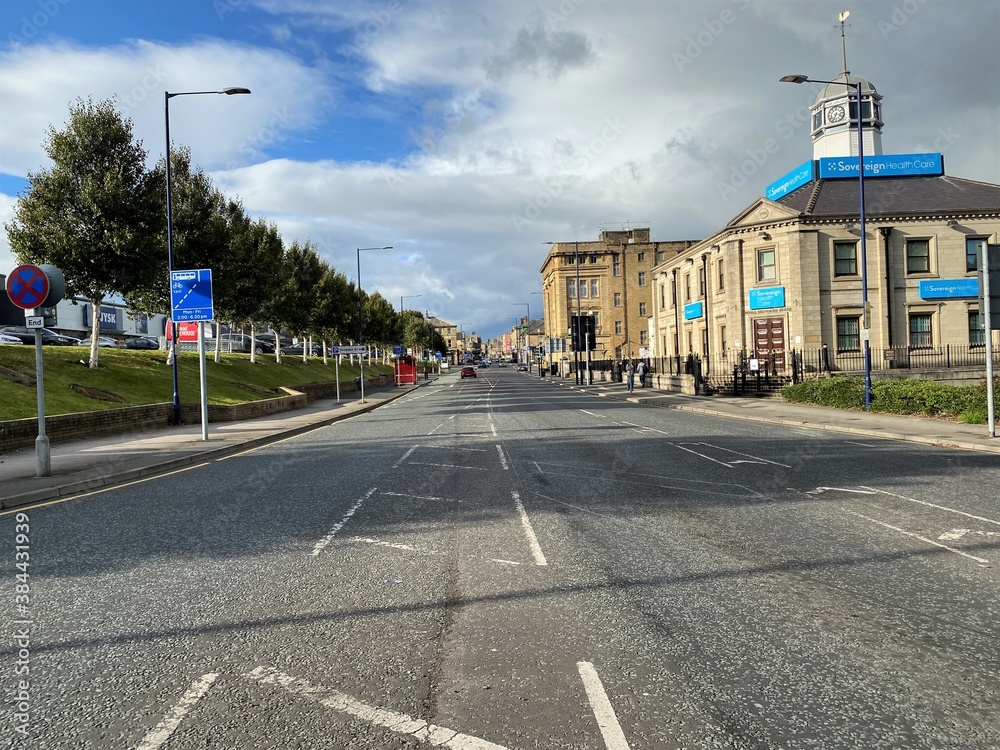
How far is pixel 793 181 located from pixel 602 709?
4704 centimetres

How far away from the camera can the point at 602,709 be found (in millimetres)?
3377

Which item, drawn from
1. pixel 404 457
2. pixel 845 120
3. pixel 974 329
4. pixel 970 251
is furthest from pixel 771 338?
pixel 404 457

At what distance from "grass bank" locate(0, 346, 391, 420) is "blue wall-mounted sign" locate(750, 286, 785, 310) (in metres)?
27.3

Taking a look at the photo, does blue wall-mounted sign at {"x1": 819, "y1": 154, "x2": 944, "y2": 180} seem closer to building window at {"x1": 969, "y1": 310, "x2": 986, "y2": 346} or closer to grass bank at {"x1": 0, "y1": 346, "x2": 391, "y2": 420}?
building window at {"x1": 969, "y1": 310, "x2": 986, "y2": 346}

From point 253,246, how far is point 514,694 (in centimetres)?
4114

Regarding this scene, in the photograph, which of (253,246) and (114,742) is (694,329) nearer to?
(253,246)

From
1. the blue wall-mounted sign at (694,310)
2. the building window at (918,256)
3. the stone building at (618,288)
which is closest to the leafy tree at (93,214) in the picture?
the blue wall-mounted sign at (694,310)

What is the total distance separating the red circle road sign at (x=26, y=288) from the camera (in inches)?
423

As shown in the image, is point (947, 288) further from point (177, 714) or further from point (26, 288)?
point (177, 714)

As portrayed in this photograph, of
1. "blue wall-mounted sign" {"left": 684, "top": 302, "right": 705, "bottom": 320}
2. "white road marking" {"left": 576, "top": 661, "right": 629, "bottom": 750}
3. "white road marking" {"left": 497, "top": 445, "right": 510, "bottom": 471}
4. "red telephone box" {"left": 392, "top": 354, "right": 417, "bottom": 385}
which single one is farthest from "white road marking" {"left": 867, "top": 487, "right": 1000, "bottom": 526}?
"red telephone box" {"left": 392, "top": 354, "right": 417, "bottom": 385}

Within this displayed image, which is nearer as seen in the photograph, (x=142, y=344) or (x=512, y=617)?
(x=512, y=617)

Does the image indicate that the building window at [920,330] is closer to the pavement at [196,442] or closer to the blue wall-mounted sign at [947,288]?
the blue wall-mounted sign at [947,288]

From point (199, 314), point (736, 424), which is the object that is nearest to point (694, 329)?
point (736, 424)

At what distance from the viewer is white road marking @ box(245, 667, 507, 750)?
3108 mm
